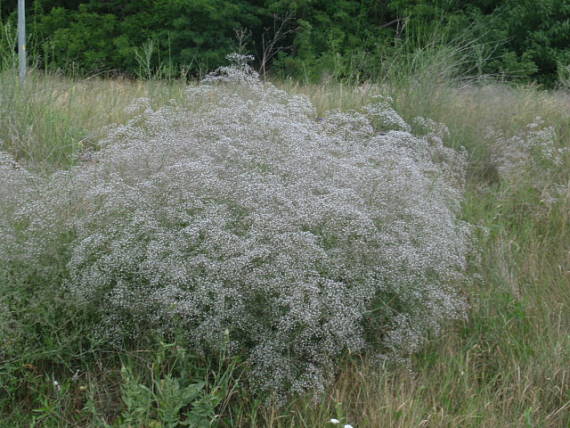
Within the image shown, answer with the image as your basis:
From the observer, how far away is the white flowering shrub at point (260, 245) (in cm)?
239

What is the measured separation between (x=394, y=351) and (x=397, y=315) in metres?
0.18

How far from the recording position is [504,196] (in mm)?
4598

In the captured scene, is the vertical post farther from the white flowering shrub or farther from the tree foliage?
the tree foliage

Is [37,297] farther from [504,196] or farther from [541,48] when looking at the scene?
[541,48]

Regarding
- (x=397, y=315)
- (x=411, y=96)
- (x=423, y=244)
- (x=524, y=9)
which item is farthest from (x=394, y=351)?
(x=524, y=9)

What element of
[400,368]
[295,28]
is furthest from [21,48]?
[295,28]

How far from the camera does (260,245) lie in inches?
97.7

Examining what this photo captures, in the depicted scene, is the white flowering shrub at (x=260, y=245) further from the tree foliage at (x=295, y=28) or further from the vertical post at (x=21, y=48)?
the tree foliage at (x=295, y=28)

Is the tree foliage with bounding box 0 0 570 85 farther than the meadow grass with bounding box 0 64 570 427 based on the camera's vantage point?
Yes

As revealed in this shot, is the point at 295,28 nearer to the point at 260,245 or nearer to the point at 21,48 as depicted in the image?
the point at 21,48

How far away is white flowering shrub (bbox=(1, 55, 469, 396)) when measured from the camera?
2.39 meters

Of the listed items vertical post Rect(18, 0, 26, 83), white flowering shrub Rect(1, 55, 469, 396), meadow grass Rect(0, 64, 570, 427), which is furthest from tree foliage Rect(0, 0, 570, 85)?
white flowering shrub Rect(1, 55, 469, 396)

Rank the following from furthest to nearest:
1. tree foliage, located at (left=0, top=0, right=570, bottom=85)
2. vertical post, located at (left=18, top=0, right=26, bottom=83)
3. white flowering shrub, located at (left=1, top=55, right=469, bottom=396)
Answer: tree foliage, located at (left=0, top=0, right=570, bottom=85)
vertical post, located at (left=18, top=0, right=26, bottom=83)
white flowering shrub, located at (left=1, top=55, right=469, bottom=396)

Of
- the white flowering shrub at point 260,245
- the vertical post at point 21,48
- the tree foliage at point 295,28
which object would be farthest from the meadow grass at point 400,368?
the tree foliage at point 295,28
